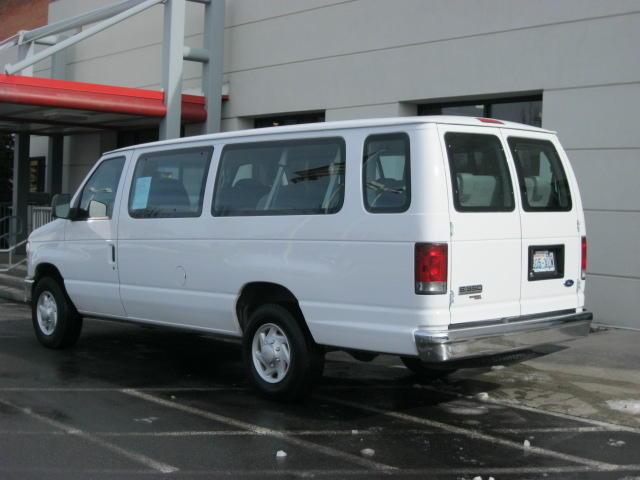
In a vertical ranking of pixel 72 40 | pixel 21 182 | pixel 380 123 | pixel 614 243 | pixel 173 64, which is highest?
pixel 72 40

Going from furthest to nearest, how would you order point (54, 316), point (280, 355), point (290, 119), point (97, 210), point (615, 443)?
point (290, 119)
point (54, 316)
point (97, 210)
point (280, 355)
point (615, 443)

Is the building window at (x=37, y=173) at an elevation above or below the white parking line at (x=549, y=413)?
above

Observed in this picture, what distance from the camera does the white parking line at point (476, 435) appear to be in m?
5.44

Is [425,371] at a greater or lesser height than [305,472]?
greater

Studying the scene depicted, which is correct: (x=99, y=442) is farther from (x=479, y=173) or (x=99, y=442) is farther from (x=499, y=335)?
(x=479, y=173)

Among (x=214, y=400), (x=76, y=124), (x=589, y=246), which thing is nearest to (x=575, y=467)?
(x=214, y=400)

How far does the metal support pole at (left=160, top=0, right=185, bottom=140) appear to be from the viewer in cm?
1556

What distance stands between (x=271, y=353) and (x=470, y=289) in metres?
1.81

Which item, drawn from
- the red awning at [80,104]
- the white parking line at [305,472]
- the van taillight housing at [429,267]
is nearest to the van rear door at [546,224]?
the van taillight housing at [429,267]

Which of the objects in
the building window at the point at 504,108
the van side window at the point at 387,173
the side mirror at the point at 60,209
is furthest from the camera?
the building window at the point at 504,108

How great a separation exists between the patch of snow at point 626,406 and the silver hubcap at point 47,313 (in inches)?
230

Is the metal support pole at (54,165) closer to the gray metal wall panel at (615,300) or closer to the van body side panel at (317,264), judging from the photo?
the van body side panel at (317,264)

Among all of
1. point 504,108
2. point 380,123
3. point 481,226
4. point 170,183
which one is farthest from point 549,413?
point 504,108

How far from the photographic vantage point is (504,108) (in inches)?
479
